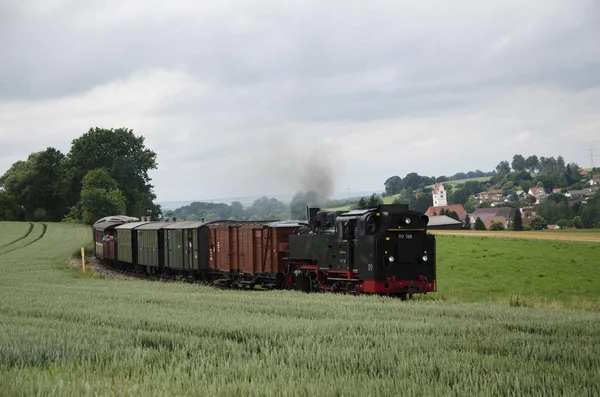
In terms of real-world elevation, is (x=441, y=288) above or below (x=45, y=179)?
below

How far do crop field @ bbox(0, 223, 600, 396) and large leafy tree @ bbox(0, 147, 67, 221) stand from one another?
10379cm

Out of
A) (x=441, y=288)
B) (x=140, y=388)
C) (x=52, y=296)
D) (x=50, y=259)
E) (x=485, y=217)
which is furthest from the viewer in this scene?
(x=485, y=217)

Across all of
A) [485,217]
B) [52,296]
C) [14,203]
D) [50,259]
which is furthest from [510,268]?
[14,203]

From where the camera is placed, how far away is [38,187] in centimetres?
12056

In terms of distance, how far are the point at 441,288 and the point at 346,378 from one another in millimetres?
27787

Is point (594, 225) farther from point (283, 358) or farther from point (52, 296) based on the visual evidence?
point (283, 358)

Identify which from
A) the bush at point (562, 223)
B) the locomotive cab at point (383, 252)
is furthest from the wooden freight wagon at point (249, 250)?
the bush at point (562, 223)

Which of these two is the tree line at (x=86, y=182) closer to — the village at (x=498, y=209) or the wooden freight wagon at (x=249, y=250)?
the village at (x=498, y=209)

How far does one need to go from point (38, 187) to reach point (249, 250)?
319 ft

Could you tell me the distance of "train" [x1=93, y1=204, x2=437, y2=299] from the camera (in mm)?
23656

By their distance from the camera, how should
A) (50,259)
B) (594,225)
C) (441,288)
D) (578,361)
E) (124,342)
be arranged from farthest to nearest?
(594,225) < (50,259) < (441,288) < (124,342) < (578,361)

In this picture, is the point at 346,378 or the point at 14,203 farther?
the point at 14,203

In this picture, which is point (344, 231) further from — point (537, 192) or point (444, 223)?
point (537, 192)

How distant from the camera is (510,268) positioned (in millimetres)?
43812
